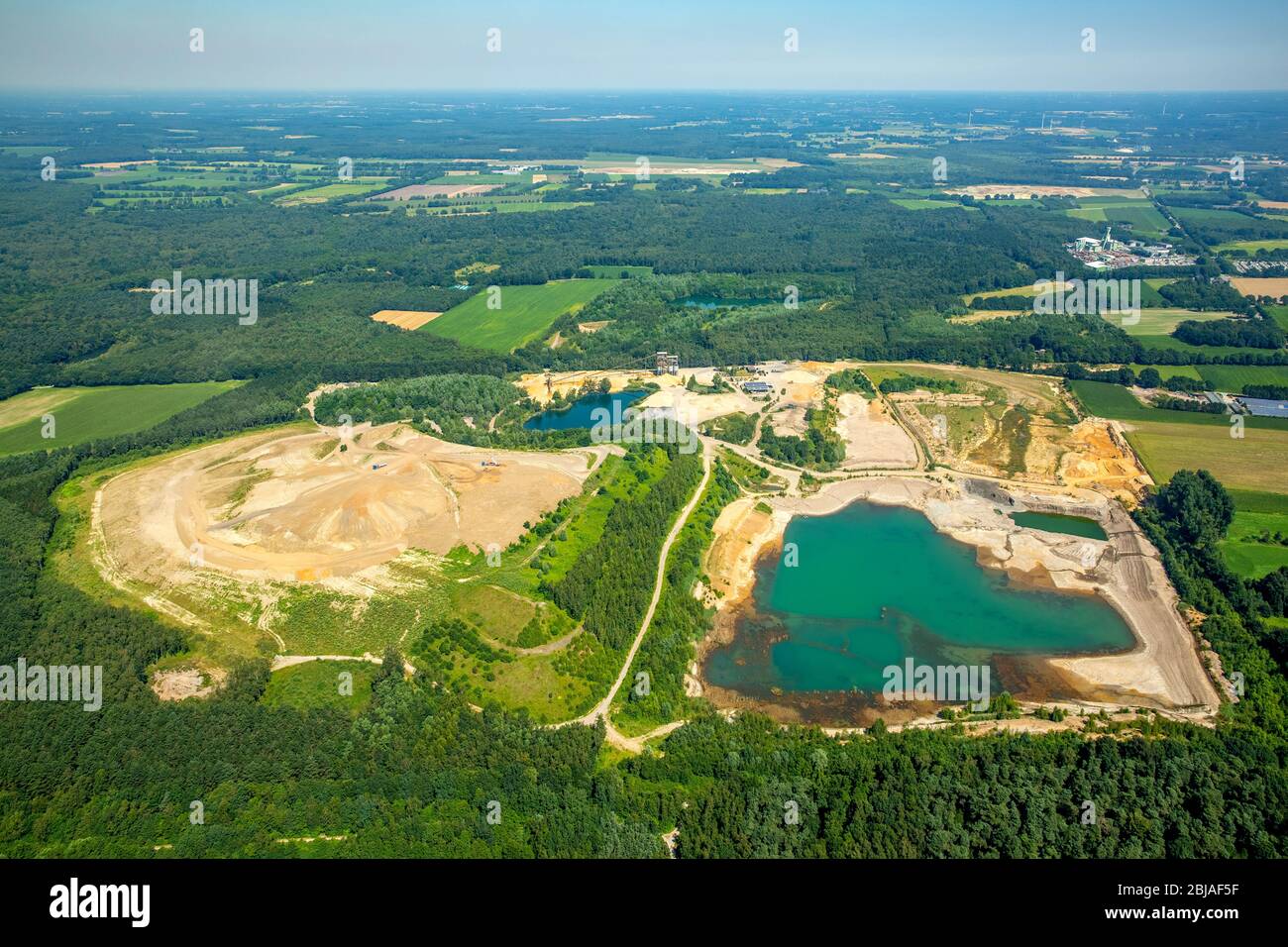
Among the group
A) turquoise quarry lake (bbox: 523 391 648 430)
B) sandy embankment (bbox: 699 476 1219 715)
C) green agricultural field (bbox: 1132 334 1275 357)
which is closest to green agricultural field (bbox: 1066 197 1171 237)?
green agricultural field (bbox: 1132 334 1275 357)

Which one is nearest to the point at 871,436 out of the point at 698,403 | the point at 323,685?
the point at 698,403

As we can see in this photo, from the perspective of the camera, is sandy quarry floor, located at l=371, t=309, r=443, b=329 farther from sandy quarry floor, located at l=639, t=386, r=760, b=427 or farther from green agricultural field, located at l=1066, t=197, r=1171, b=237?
green agricultural field, located at l=1066, t=197, r=1171, b=237

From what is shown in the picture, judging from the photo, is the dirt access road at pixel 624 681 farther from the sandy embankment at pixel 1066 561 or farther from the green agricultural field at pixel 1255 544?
the green agricultural field at pixel 1255 544

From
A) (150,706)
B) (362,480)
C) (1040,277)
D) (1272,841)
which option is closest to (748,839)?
(1272,841)

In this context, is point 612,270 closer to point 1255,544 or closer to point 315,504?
point 315,504

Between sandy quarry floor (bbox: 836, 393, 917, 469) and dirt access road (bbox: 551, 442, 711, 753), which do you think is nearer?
dirt access road (bbox: 551, 442, 711, 753)

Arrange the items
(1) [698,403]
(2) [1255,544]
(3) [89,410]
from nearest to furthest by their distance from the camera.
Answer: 1. (2) [1255,544]
2. (1) [698,403]
3. (3) [89,410]

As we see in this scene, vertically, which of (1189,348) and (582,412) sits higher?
(1189,348)

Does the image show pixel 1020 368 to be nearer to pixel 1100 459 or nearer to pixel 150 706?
pixel 1100 459
